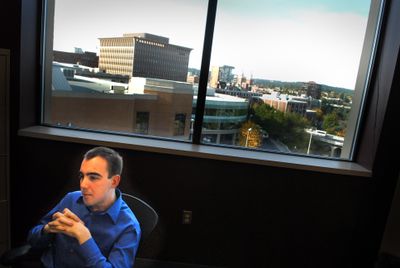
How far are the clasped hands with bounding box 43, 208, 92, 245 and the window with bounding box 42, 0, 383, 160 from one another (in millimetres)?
1264

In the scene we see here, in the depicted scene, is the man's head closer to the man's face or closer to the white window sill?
the man's face

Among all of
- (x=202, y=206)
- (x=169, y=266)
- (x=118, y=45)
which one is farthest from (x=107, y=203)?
(x=118, y=45)

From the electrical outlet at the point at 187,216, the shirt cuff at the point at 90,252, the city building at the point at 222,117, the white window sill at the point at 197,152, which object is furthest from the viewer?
the city building at the point at 222,117

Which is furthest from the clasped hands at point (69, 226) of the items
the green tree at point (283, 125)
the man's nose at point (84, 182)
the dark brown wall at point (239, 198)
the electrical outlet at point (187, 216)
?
the green tree at point (283, 125)

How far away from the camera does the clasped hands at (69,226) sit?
1.06 meters

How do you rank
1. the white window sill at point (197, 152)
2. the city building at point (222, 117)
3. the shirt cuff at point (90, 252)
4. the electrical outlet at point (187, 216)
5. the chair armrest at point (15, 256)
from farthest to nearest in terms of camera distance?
the city building at point (222, 117)
the electrical outlet at point (187, 216)
the white window sill at point (197, 152)
the chair armrest at point (15, 256)
the shirt cuff at point (90, 252)

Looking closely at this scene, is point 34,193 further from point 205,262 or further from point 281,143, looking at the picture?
point 281,143

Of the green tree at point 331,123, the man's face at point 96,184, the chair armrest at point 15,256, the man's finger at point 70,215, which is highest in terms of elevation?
the green tree at point 331,123

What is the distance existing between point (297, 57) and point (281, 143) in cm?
64

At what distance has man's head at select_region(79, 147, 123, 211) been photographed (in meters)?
1.09

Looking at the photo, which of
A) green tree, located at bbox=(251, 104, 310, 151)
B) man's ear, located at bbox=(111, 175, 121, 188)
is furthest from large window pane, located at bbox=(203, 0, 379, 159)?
man's ear, located at bbox=(111, 175, 121, 188)

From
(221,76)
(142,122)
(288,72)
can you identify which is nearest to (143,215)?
(142,122)

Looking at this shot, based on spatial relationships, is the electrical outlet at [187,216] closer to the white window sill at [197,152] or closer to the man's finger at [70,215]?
the white window sill at [197,152]

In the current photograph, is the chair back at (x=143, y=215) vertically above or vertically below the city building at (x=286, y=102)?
below
